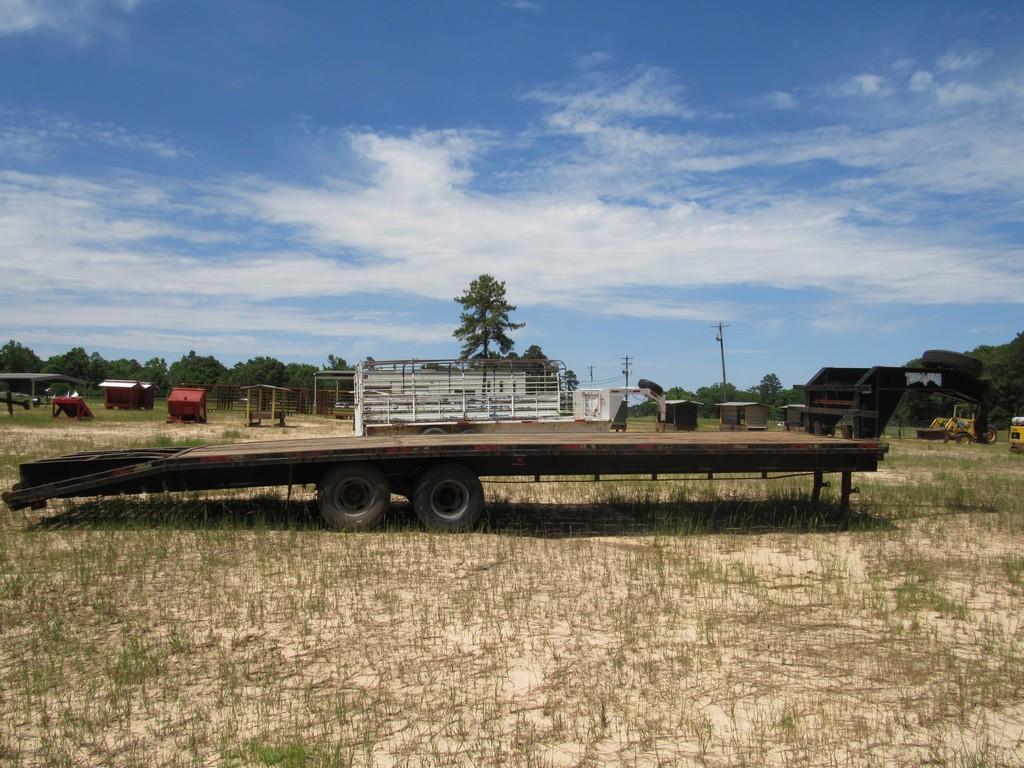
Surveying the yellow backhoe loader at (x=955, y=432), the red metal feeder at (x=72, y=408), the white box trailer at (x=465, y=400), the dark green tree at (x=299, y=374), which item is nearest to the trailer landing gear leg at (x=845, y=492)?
the white box trailer at (x=465, y=400)

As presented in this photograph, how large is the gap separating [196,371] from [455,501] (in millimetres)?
115166

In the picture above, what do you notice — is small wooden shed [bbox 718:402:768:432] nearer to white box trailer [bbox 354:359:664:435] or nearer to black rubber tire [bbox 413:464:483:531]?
A: white box trailer [bbox 354:359:664:435]

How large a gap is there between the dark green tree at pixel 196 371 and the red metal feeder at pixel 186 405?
7879cm

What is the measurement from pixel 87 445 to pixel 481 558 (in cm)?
1527

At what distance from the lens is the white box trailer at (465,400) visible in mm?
19203

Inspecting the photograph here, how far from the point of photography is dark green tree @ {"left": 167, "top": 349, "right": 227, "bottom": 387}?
11175cm

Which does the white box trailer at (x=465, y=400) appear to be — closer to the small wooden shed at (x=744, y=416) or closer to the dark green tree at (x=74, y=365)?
the small wooden shed at (x=744, y=416)

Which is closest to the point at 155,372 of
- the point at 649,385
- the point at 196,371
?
the point at 196,371

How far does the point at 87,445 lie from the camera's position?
1939 centimetres

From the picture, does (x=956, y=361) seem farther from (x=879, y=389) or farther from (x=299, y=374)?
(x=299, y=374)

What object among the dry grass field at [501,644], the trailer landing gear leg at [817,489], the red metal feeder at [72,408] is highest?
the red metal feeder at [72,408]

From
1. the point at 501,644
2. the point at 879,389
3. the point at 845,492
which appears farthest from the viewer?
the point at 879,389

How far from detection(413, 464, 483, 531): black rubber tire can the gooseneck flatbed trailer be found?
0.4 inches

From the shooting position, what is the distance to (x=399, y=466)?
924 cm
